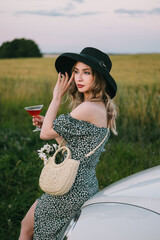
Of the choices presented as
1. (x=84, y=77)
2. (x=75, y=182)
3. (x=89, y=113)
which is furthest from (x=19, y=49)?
(x=75, y=182)

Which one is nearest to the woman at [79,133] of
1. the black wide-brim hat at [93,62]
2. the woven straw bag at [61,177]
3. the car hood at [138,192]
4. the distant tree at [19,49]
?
the black wide-brim hat at [93,62]

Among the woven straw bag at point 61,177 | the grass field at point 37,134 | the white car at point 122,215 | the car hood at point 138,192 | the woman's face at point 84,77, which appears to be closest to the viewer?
the white car at point 122,215

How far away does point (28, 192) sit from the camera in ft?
12.2

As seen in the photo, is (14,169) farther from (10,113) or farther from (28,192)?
(10,113)

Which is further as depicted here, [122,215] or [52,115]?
[52,115]

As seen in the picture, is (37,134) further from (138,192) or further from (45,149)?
(138,192)

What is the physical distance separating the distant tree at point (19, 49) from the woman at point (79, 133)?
5.83m

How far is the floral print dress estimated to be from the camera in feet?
6.79

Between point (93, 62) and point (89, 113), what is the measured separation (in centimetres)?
33

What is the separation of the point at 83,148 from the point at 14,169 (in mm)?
2156

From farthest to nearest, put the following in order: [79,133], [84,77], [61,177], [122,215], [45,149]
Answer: [45,149] → [84,77] → [79,133] → [61,177] → [122,215]

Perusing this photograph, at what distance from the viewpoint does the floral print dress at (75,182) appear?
6.79ft

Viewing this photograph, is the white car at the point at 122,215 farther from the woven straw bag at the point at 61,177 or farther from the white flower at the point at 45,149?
the white flower at the point at 45,149

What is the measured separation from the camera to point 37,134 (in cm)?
505
